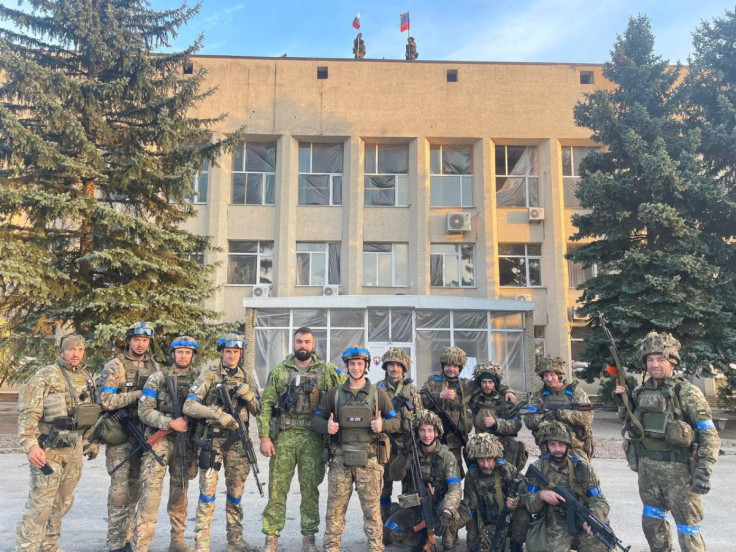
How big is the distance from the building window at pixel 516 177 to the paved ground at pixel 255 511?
1284 cm

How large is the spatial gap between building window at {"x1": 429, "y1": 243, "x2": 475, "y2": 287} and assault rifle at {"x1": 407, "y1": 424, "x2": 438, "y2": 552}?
14.6 m

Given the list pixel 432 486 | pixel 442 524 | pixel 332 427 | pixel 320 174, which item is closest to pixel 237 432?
pixel 332 427

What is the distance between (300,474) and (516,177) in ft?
58.2

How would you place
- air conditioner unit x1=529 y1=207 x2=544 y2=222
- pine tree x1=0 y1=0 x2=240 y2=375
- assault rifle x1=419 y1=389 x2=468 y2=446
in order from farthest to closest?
air conditioner unit x1=529 y1=207 x2=544 y2=222
pine tree x1=0 y1=0 x2=240 y2=375
assault rifle x1=419 y1=389 x2=468 y2=446

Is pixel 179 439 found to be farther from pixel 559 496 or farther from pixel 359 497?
pixel 559 496

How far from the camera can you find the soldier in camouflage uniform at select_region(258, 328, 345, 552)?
4617mm

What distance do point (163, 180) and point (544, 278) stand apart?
14494 mm

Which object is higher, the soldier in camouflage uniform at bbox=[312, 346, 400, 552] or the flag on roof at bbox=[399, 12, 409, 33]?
the flag on roof at bbox=[399, 12, 409, 33]

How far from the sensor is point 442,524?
4.36 m

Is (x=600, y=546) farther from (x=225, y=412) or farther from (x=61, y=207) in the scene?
(x=61, y=207)

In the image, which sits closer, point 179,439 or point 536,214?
point 179,439

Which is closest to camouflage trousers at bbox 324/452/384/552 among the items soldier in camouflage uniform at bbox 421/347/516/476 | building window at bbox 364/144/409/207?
soldier in camouflage uniform at bbox 421/347/516/476

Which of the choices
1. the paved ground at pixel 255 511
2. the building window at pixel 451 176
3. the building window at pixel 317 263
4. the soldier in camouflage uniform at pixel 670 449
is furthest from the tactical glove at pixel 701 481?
the building window at pixel 451 176

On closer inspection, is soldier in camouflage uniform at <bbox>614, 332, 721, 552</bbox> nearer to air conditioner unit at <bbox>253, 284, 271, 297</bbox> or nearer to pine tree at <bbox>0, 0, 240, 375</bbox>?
pine tree at <bbox>0, 0, 240, 375</bbox>
